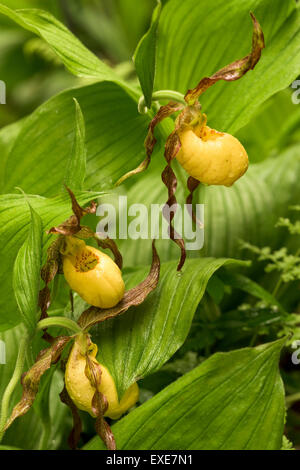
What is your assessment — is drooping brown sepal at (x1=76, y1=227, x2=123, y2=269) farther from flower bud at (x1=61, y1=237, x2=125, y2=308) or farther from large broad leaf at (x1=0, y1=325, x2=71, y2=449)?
large broad leaf at (x1=0, y1=325, x2=71, y2=449)

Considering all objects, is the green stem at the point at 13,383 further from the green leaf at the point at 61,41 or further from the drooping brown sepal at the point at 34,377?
the green leaf at the point at 61,41

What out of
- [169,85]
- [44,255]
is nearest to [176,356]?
[44,255]

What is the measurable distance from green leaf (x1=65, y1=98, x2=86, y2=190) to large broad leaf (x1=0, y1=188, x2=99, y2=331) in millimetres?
52

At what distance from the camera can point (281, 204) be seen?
1.30 meters

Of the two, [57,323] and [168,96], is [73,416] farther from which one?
[168,96]

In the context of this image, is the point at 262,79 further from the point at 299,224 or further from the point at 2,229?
the point at 2,229

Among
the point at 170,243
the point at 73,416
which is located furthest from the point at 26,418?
the point at 170,243

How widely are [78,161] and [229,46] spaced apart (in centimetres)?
37

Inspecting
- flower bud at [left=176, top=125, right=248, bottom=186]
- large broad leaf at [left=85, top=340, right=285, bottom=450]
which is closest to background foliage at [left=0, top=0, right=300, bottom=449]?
large broad leaf at [left=85, top=340, right=285, bottom=450]

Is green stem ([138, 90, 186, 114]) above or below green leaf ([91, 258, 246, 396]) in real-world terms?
above

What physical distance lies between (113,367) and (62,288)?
0.77ft

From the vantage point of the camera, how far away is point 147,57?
87 cm

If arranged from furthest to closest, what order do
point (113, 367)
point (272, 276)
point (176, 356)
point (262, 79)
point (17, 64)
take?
point (17, 64) → point (272, 276) → point (176, 356) → point (262, 79) → point (113, 367)

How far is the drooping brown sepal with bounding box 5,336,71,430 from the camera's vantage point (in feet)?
2.57
